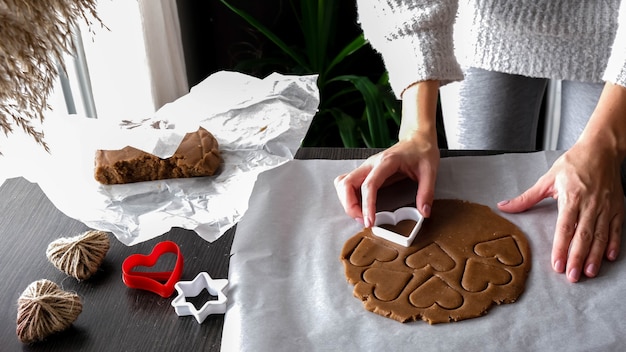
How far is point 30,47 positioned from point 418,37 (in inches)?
29.1

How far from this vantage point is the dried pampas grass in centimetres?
51

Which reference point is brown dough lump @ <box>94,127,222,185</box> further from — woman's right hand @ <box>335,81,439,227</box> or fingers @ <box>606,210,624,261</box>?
fingers @ <box>606,210,624,261</box>

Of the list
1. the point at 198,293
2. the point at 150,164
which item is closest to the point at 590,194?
the point at 198,293

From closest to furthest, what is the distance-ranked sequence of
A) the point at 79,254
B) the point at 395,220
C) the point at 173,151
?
the point at 79,254 < the point at 395,220 < the point at 173,151

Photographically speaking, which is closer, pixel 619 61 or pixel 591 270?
pixel 591 270

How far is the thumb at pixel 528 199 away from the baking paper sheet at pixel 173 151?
0.37m

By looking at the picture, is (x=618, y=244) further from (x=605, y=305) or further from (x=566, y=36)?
(x=566, y=36)

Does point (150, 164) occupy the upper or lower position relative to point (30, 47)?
lower

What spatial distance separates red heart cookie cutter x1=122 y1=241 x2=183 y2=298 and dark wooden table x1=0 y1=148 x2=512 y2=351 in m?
0.01

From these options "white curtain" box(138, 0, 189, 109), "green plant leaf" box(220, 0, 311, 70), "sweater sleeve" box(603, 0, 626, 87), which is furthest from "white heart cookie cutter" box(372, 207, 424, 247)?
"green plant leaf" box(220, 0, 311, 70)

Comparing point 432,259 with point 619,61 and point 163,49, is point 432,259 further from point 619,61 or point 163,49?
point 163,49

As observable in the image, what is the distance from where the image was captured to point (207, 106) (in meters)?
1.28

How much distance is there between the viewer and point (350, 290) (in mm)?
887

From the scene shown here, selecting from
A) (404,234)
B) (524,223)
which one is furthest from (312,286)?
(524,223)
